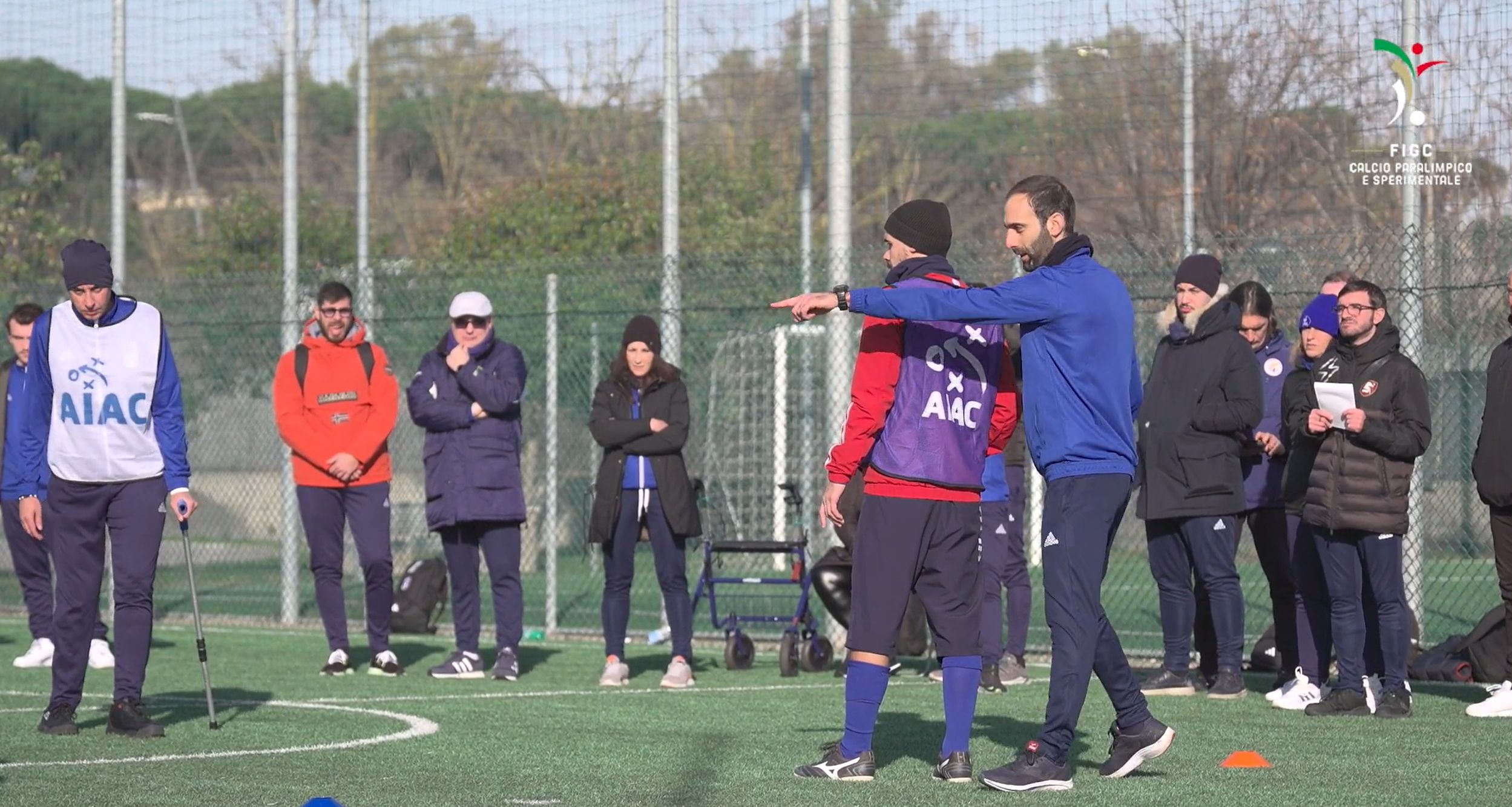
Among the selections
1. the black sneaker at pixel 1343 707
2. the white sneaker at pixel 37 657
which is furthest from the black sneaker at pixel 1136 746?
the white sneaker at pixel 37 657

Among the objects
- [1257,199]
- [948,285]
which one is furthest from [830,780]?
[1257,199]

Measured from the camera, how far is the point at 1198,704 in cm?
978

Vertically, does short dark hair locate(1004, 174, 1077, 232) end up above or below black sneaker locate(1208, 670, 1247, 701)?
above

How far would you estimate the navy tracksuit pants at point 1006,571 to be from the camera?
10297 millimetres

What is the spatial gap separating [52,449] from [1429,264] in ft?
23.8

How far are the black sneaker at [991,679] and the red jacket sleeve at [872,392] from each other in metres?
3.54

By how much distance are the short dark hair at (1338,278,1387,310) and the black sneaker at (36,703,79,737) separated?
19.4 ft

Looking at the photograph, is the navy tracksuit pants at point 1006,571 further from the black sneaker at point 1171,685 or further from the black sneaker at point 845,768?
the black sneaker at point 845,768

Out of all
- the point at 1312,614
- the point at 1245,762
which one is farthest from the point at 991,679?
the point at 1245,762

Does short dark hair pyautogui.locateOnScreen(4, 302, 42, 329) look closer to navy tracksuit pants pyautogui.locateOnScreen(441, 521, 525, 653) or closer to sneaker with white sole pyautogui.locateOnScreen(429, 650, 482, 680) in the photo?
navy tracksuit pants pyautogui.locateOnScreen(441, 521, 525, 653)

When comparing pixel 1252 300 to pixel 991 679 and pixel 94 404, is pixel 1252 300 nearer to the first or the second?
pixel 991 679

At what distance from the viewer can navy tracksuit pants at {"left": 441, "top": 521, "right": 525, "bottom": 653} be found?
11344 millimetres

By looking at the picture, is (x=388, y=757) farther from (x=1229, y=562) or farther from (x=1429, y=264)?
(x=1429, y=264)

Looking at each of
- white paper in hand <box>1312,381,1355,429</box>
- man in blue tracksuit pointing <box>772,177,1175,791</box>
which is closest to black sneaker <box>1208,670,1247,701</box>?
white paper in hand <box>1312,381,1355,429</box>
